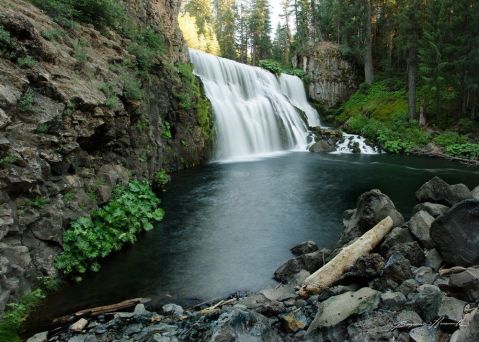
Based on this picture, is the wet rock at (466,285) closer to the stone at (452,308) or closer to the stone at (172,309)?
the stone at (452,308)

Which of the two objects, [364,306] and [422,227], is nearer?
[364,306]

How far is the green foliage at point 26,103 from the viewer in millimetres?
7473

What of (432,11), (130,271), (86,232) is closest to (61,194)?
(86,232)

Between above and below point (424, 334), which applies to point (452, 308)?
above

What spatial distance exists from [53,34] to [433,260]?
11.2m

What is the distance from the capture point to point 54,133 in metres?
8.16

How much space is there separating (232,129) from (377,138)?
11.8 metres

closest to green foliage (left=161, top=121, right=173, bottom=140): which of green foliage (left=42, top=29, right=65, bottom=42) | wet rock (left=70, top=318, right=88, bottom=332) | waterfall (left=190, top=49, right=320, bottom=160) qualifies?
waterfall (left=190, top=49, right=320, bottom=160)

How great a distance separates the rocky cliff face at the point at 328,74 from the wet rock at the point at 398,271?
34.3 meters

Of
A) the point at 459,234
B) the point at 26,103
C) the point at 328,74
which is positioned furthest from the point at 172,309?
the point at 328,74

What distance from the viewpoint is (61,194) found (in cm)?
816

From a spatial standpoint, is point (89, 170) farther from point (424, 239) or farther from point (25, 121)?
point (424, 239)

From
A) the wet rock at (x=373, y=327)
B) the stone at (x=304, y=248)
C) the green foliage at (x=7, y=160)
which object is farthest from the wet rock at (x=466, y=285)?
the green foliage at (x=7, y=160)

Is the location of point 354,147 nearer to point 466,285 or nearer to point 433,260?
point 433,260
